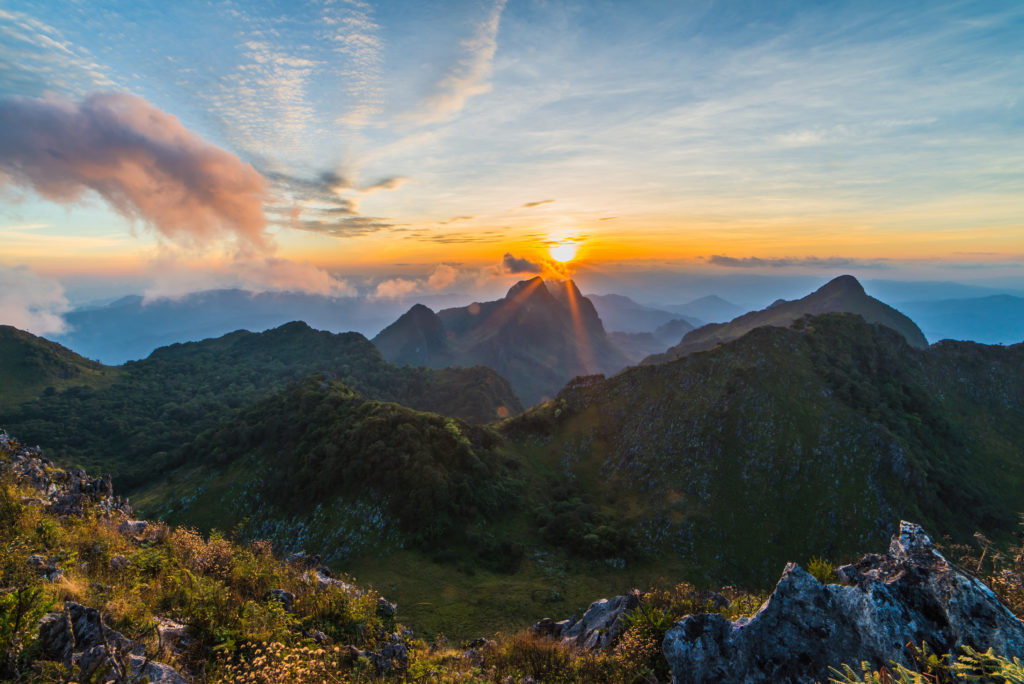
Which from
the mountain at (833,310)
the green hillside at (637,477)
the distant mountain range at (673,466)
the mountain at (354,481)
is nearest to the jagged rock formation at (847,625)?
the green hillside at (637,477)

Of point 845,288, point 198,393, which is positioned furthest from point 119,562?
point 845,288

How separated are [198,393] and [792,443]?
141 meters

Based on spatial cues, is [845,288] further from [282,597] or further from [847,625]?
[282,597]

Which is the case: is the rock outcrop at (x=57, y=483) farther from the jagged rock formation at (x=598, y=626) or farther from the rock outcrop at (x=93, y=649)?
the jagged rock formation at (x=598, y=626)

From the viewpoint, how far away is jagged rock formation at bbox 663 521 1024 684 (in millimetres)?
9961

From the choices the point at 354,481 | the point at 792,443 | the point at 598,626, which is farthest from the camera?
the point at 792,443

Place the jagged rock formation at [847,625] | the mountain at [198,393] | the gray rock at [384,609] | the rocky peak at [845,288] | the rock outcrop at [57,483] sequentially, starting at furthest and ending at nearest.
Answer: the rocky peak at [845,288] < the mountain at [198,393] < the gray rock at [384,609] < the rock outcrop at [57,483] < the jagged rock formation at [847,625]

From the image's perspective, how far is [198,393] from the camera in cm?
11225

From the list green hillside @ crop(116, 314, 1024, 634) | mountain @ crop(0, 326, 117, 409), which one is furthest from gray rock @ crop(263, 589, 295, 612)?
mountain @ crop(0, 326, 117, 409)

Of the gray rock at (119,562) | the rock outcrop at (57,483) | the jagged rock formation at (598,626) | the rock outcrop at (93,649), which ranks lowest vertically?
the jagged rock formation at (598,626)

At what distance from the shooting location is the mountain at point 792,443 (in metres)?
42.2

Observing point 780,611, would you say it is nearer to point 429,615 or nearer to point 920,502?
point 429,615

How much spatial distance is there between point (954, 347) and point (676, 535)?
231 feet

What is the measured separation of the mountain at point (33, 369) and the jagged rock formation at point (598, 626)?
5300 inches
